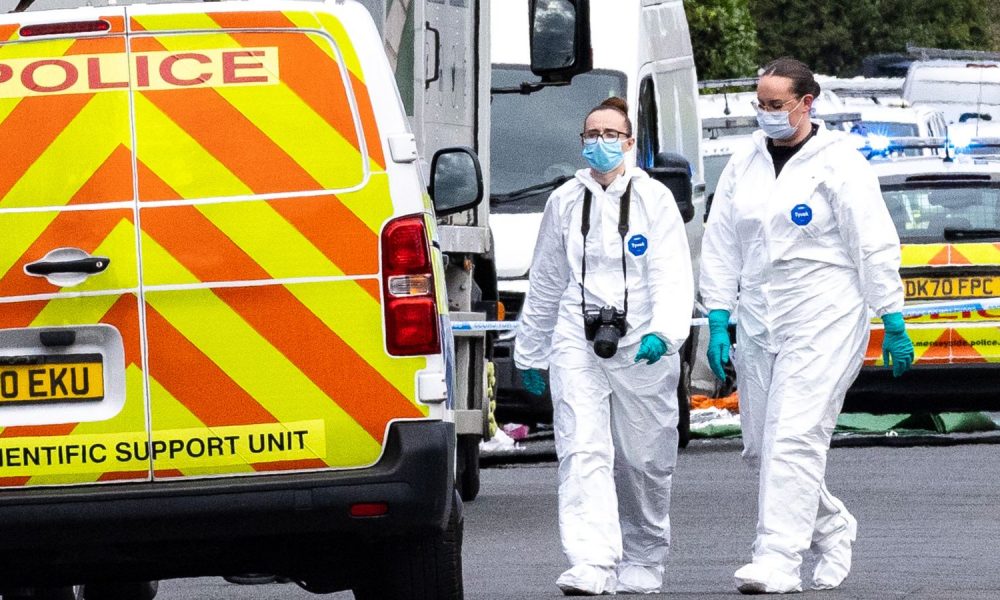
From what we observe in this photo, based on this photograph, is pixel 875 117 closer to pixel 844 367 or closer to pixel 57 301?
pixel 844 367

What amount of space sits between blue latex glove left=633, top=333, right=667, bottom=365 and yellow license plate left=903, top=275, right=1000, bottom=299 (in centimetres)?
526

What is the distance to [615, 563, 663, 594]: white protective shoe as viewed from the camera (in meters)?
9.16

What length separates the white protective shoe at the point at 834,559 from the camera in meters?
8.95

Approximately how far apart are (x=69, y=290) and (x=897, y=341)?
368cm

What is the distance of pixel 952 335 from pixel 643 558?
217 inches

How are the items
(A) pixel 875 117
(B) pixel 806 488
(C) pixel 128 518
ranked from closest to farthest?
(C) pixel 128 518 → (B) pixel 806 488 → (A) pixel 875 117

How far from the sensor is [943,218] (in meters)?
14.3

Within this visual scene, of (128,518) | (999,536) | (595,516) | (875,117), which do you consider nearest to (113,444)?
(128,518)

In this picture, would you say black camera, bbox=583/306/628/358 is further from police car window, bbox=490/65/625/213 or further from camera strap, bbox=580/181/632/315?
police car window, bbox=490/65/625/213

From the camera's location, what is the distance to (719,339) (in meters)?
9.40

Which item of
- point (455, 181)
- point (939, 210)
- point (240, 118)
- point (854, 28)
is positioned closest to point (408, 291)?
point (240, 118)

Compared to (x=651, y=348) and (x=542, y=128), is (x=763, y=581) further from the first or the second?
(x=542, y=128)

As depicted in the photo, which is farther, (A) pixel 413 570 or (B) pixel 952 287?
(B) pixel 952 287

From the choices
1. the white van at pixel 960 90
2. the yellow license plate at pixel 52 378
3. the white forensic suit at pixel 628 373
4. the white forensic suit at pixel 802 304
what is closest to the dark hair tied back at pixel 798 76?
the white forensic suit at pixel 802 304
